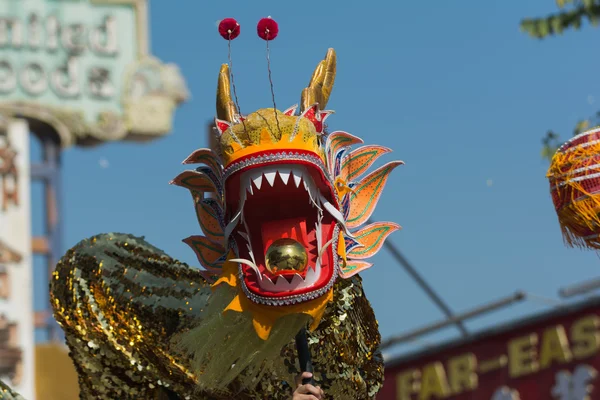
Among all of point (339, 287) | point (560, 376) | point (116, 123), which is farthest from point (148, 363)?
point (116, 123)

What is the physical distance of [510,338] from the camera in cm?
1069

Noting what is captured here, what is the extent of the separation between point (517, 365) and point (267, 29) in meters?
7.77

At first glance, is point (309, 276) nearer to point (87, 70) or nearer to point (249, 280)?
point (249, 280)

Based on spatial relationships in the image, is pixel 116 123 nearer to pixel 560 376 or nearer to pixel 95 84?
pixel 95 84

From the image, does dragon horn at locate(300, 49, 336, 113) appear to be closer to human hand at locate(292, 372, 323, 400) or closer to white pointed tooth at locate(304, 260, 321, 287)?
white pointed tooth at locate(304, 260, 321, 287)

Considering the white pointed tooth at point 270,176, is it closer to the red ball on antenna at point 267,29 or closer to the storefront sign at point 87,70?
the red ball on antenna at point 267,29

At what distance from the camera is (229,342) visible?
3307 millimetres

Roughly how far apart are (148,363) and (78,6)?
→ 43.7 feet

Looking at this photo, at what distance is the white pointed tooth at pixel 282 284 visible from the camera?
3109mm

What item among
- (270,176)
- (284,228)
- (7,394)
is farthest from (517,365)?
(270,176)

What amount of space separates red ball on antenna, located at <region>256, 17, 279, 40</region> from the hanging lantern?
0.90m

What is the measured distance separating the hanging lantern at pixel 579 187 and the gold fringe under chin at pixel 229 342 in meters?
0.84

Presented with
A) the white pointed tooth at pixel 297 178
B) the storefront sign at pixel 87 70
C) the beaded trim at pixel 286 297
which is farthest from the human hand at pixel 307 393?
the storefront sign at pixel 87 70

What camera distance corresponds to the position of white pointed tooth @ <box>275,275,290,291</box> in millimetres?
3109
